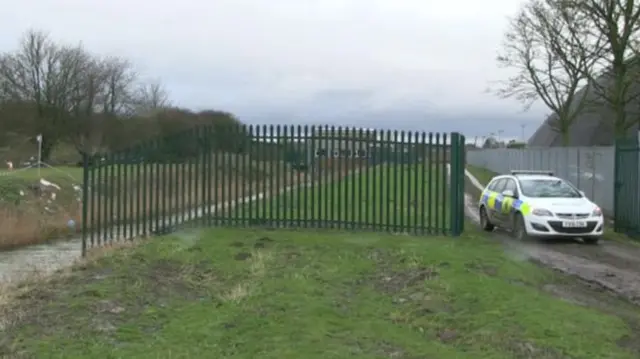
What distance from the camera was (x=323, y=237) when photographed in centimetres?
1314

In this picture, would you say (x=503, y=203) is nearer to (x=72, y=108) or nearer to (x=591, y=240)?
(x=591, y=240)

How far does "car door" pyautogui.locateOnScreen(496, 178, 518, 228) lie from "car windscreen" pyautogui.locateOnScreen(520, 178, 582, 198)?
0.20 meters

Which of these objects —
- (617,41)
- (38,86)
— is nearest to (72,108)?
(38,86)

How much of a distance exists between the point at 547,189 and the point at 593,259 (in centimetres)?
348

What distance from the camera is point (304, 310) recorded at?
7.12 m

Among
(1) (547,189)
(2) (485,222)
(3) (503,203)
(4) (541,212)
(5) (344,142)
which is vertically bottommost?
(2) (485,222)

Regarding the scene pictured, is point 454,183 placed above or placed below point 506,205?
above

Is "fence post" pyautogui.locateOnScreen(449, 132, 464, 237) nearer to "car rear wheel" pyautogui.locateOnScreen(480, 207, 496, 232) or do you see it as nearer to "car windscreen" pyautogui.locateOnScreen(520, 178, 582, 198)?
"car windscreen" pyautogui.locateOnScreen(520, 178, 582, 198)

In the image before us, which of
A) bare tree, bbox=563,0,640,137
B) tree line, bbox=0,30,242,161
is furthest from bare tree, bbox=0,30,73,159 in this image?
bare tree, bbox=563,0,640,137

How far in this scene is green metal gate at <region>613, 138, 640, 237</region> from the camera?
51.8 ft

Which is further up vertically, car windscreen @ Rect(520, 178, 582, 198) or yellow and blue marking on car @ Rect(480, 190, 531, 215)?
car windscreen @ Rect(520, 178, 582, 198)

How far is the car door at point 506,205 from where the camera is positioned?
51.8ft

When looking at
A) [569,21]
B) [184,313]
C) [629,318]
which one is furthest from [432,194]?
[569,21]

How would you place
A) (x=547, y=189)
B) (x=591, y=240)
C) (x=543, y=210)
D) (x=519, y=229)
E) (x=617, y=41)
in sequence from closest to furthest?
(x=543, y=210) → (x=591, y=240) → (x=519, y=229) → (x=547, y=189) → (x=617, y=41)
